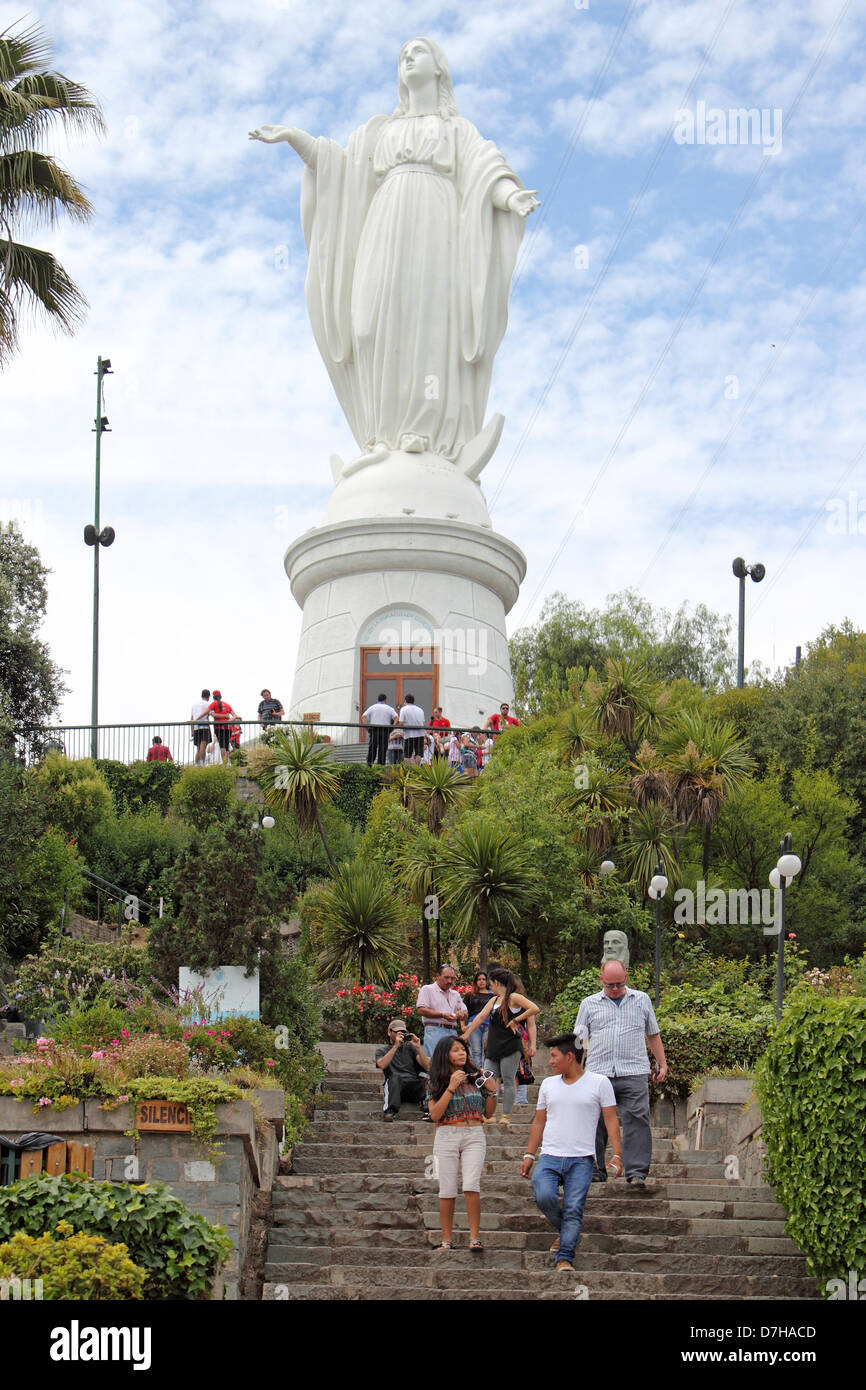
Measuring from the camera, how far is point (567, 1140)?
1009 cm

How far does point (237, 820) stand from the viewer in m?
15.5

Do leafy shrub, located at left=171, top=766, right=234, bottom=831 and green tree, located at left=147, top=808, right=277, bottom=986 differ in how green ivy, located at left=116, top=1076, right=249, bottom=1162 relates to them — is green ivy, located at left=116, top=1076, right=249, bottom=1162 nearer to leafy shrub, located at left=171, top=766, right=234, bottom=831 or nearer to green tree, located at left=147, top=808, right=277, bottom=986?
green tree, located at left=147, top=808, right=277, bottom=986

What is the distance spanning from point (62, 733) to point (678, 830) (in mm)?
11909

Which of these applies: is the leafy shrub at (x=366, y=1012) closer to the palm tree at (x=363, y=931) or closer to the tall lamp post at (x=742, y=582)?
the palm tree at (x=363, y=931)

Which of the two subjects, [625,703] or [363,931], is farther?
[625,703]

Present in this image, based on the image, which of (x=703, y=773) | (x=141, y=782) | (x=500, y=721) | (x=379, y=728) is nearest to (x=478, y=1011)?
(x=703, y=773)

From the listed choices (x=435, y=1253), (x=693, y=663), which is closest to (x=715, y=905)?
(x=435, y=1253)

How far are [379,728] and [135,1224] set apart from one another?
56.0ft

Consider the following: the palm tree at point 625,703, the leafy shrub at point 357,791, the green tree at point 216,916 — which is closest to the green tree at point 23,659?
the leafy shrub at point 357,791

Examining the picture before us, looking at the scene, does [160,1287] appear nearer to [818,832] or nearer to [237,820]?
[237,820]

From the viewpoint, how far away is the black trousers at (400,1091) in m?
13.9

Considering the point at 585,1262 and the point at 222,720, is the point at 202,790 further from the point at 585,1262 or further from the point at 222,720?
the point at 585,1262

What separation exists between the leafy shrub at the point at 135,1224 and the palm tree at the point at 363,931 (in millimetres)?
8855

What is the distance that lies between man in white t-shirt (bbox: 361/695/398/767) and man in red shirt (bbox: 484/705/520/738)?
1.50 metres
